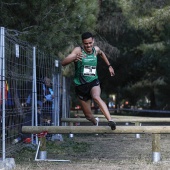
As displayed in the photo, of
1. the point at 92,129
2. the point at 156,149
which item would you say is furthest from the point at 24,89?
the point at 156,149

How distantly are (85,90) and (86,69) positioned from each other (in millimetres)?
389

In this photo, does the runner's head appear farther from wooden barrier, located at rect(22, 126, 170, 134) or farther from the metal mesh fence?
the metal mesh fence

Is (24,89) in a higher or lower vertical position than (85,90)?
higher

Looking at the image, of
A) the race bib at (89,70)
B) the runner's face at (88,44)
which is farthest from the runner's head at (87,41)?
the race bib at (89,70)

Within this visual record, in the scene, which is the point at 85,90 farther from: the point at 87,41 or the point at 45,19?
the point at 45,19

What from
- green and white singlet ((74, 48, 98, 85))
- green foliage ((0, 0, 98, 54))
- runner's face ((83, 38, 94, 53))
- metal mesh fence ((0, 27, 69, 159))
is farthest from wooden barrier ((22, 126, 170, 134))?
green foliage ((0, 0, 98, 54))

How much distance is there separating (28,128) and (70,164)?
1023mm

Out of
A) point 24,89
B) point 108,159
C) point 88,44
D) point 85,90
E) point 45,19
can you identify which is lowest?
point 108,159

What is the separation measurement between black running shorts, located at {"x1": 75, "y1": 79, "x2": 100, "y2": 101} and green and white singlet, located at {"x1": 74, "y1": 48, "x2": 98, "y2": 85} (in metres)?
0.06

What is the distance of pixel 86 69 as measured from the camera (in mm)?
7949

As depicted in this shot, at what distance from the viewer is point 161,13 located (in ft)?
58.0

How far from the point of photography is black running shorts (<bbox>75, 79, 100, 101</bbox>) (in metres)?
8.03

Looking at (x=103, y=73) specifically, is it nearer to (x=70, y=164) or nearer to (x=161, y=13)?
(x=161, y=13)

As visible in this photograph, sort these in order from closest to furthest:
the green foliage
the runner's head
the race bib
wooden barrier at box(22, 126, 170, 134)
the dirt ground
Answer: the dirt ground → the runner's head → the race bib → wooden barrier at box(22, 126, 170, 134) → the green foliage
